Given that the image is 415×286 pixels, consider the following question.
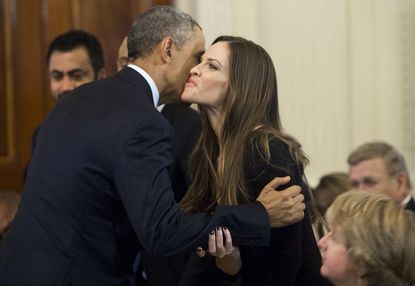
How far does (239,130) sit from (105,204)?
1.84 feet

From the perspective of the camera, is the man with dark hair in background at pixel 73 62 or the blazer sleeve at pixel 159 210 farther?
the man with dark hair in background at pixel 73 62

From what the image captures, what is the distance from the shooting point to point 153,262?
3.42m

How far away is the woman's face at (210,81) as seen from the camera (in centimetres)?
308

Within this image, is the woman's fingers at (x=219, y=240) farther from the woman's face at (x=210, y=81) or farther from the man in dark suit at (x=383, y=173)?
the man in dark suit at (x=383, y=173)

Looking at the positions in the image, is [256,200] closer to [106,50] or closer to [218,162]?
[218,162]

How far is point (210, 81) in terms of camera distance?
3.09 meters

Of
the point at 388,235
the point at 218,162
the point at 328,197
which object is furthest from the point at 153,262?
the point at 328,197

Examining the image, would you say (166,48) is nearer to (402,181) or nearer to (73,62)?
(73,62)

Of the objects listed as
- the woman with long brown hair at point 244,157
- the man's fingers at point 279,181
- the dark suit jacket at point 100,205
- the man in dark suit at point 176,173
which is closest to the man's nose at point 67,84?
the man in dark suit at point 176,173

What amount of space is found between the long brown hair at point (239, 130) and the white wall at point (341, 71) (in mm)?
2372

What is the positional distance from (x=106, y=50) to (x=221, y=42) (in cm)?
224

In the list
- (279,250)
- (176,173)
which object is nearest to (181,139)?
(176,173)

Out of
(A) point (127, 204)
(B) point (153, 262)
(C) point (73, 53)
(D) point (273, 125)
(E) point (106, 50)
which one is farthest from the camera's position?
(E) point (106, 50)

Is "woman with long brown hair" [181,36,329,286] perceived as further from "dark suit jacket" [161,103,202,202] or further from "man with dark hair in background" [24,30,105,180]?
"man with dark hair in background" [24,30,105,180]
